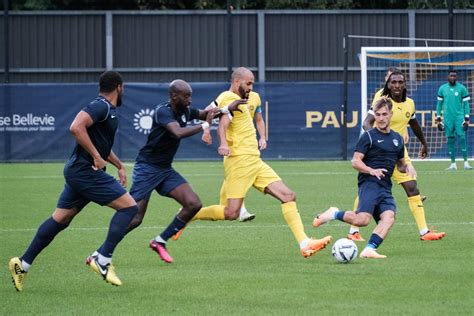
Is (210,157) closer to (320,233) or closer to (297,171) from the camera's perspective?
(297,171)

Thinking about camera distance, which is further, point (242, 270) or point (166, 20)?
point (166, 20)

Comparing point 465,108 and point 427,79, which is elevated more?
point 427,79

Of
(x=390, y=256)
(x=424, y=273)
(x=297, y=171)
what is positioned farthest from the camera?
(x=297, y=171)

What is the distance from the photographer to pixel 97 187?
31.4ft

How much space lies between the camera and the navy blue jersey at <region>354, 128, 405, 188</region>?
448 inches

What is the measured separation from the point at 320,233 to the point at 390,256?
93.7 inches

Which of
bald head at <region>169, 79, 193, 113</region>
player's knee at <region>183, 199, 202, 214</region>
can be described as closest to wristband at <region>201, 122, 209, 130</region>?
bald head at <region>169, 79, 193, 113</region>

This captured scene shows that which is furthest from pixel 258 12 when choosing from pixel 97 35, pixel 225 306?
pixel 225 306

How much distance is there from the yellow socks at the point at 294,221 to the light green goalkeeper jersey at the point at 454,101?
552 inches

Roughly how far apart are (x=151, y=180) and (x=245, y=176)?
4.30ft

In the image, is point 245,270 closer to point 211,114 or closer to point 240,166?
point 211,114

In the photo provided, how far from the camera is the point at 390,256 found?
1127cm

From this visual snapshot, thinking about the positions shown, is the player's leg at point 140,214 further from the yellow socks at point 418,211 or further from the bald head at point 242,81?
the yellow socks at point 418,211

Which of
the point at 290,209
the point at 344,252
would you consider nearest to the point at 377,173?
the point at 344,252
